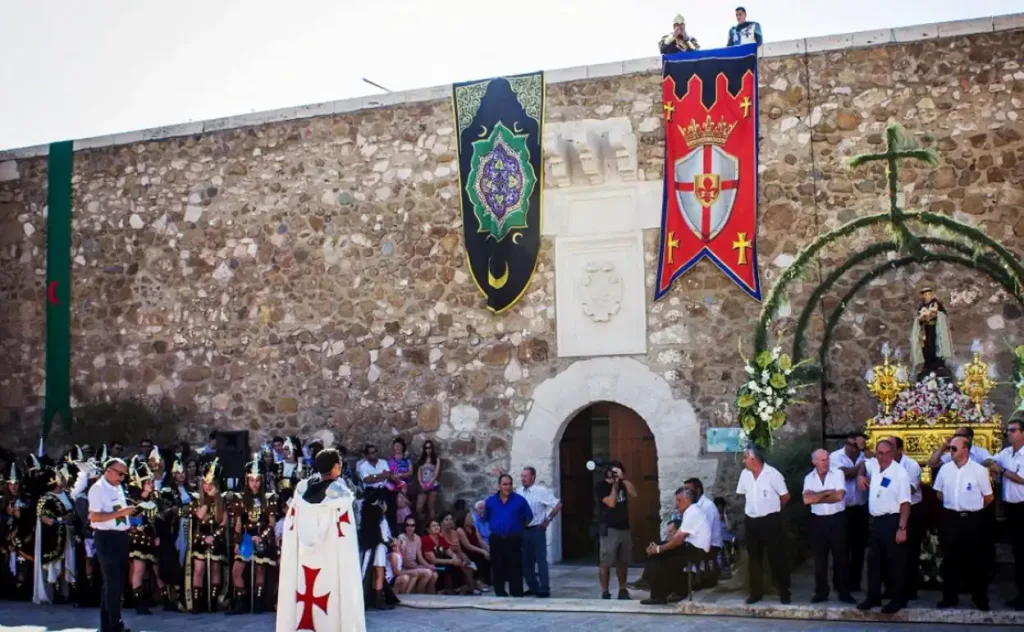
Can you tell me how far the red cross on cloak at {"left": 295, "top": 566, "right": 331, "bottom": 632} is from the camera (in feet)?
26.3

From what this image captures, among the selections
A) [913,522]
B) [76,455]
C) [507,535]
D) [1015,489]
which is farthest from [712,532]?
[76,455]

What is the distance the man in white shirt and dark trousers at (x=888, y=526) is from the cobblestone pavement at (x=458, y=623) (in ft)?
1.17

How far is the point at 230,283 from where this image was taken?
49.7 ft

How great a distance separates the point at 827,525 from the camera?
1002 cm

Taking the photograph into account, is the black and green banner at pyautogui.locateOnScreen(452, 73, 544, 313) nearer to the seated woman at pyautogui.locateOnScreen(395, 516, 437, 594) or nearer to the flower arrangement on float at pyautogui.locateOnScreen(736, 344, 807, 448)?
the seated woman at pyautogui.locateOnScreen(395, 516, 437, 594)

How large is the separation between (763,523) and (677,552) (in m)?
0.77

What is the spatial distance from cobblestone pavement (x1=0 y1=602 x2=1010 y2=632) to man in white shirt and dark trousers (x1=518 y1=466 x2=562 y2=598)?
0.91m

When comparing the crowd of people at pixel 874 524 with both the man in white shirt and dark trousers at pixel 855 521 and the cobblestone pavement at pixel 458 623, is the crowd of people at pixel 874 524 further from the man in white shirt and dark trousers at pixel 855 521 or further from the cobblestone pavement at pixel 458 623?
the cobblestone pavement at pixel 458 623

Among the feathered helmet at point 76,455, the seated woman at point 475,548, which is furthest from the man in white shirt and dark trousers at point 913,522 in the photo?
the feathered helmet at point 76,455

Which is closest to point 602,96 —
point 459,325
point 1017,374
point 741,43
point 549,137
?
point 549,137

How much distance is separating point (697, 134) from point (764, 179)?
841 millimetres

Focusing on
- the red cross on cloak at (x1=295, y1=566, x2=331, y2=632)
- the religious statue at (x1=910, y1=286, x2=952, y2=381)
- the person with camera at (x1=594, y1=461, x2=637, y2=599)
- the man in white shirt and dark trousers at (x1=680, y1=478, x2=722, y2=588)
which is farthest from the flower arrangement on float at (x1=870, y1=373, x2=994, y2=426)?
the red cross on cloak at (x1=295, y1=566, x2=331, y2=632)

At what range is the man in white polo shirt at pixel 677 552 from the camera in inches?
408

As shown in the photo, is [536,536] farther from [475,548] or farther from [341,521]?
[341,521]
